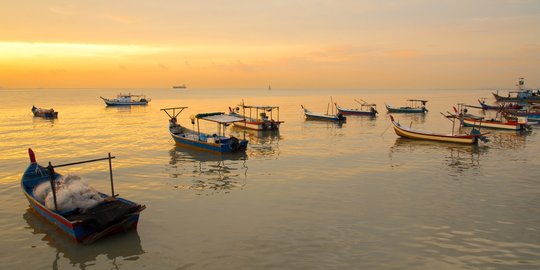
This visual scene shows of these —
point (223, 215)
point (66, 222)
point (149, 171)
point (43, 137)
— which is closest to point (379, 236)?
point (223, 215)

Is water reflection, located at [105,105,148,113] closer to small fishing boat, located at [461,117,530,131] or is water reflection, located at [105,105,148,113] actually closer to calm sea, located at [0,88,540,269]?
calm sea, located at [0,88,540,269]

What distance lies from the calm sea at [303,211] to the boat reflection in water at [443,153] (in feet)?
0.45

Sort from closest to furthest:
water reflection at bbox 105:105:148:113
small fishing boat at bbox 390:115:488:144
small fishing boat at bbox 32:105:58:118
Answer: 1. small fishing boat at bbox 390:115:488:144
2. small fishing boat at bbox 32:105:58:118
3. water reflection at bbox 105:105:148:113

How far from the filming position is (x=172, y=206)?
14.4 metres

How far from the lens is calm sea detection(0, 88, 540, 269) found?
10234 mm

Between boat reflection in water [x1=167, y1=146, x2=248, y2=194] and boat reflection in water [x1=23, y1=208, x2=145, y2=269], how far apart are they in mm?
5281

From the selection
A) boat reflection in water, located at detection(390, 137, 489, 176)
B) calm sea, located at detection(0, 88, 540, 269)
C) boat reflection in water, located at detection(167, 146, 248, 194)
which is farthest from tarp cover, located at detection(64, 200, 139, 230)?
boat reflection in water, located at detection(390, 137, 489, 176)

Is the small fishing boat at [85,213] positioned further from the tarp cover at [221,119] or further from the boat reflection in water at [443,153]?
the boat reflection in water at [443,153]

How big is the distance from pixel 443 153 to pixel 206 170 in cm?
1681

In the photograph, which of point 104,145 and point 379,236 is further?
point 104,145

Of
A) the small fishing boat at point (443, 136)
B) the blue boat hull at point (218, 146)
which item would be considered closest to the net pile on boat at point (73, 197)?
the blue boat hull at point (218, 146)

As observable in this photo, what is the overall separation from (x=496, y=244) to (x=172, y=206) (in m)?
11.3

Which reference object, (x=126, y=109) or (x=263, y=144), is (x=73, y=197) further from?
(x=126, y=109)

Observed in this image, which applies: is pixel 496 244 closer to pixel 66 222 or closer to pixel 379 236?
pixel 379 236
